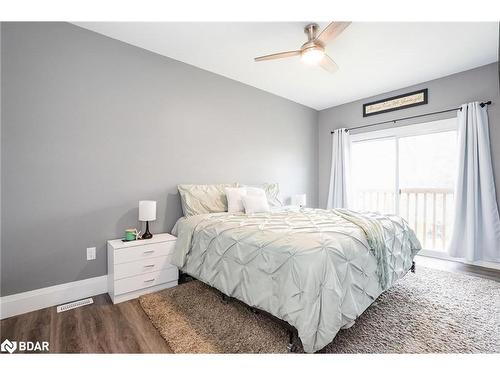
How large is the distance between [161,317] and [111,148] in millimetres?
1719

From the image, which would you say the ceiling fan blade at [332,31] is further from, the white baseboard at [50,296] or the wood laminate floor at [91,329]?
the white baseboard at [50,296]

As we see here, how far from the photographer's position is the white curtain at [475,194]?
291 centimetres

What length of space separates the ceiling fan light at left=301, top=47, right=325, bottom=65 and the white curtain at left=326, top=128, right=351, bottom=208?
2.46 metres

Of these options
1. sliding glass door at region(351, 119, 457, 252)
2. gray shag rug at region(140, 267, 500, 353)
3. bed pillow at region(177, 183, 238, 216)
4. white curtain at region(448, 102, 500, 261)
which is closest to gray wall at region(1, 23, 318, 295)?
bed pillow at region(177, 183, 238, 216)

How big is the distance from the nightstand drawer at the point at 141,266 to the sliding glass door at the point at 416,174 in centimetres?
363

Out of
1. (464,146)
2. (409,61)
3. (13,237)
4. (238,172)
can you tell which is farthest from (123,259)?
(464,146)

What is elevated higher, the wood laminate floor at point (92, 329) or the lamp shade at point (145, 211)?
the lamp shade at point (145, 211)

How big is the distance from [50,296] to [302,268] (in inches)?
88.5

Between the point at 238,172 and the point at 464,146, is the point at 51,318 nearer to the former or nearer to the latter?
the point at 238,172

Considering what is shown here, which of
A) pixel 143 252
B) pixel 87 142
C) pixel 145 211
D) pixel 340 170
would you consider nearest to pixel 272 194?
pixel 340 170

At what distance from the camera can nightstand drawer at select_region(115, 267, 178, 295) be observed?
6.82ft

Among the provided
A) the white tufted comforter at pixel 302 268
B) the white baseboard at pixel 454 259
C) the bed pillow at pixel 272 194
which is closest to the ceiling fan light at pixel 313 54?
the white tufted comforter at pixel 302 268

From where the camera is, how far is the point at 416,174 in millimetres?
3807
